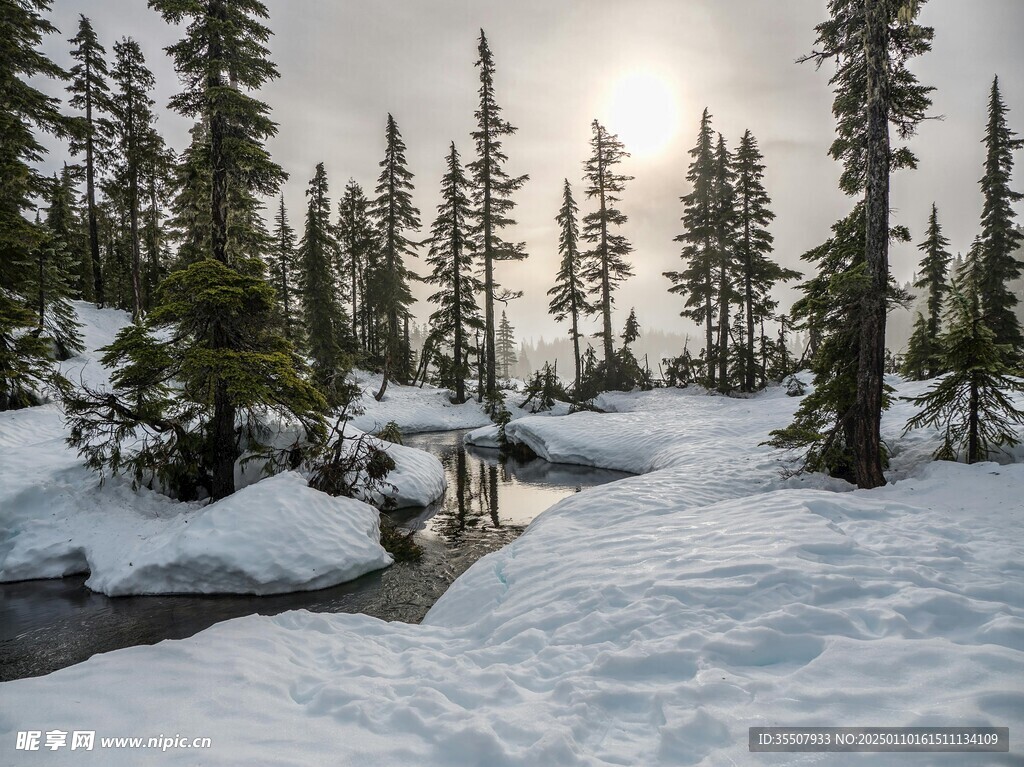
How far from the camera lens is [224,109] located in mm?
8891

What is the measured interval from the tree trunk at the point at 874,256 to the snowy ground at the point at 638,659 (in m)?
1.43

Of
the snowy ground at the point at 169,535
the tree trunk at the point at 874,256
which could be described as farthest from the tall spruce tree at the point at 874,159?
the snowy ground at the point at 169,535

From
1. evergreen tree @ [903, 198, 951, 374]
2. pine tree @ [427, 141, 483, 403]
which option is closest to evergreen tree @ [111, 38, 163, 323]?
pine tree @ [427, 141, 483, 403]

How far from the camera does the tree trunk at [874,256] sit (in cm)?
765

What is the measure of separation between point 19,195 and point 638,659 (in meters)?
22.1

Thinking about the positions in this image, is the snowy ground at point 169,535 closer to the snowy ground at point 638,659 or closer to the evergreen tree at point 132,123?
the snowy ground at point 638,659

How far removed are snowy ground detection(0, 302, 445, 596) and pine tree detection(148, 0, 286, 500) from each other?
5.70 ft

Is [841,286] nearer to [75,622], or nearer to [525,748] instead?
[525,748]

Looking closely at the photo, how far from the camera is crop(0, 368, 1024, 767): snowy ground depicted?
299cm

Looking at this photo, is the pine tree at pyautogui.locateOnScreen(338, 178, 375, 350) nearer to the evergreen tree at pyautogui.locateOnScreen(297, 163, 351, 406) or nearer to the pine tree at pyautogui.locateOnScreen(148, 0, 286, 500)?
the evergreen tree at pyautogui.locateOnScreen(297, 163, 351, 406)

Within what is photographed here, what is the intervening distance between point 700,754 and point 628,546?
373 cm

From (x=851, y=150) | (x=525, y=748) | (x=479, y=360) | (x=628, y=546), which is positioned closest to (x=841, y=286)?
(x=851, y=150)

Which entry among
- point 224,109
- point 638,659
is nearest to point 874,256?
point 638,659

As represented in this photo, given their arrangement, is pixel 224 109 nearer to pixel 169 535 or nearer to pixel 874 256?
pixel 169 535
